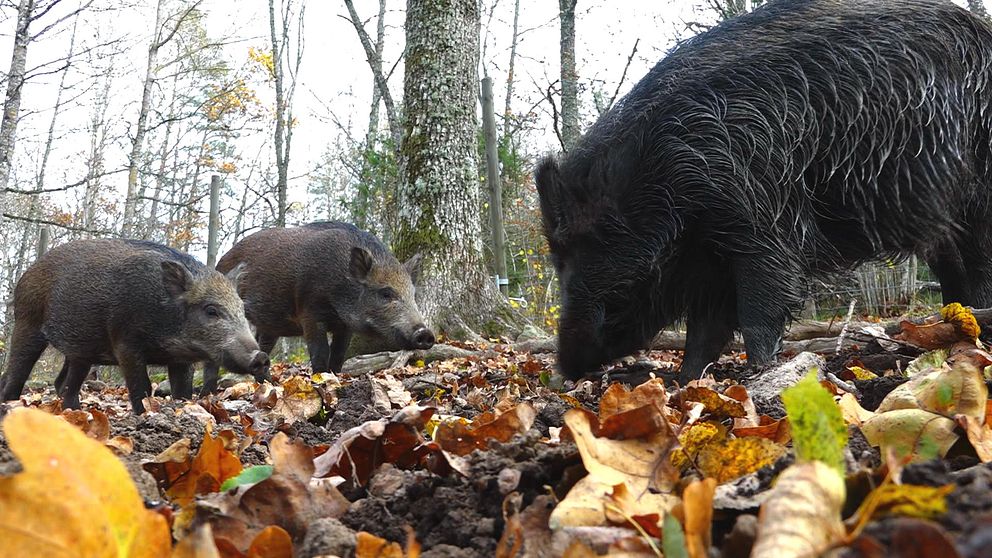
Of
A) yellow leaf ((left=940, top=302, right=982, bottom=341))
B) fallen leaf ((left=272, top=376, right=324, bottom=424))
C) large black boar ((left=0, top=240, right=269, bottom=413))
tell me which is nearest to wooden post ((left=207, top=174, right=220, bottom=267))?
large black boar ((left=0, top=240, right=269, bottom=413))

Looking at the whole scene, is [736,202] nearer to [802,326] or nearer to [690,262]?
[690,262]

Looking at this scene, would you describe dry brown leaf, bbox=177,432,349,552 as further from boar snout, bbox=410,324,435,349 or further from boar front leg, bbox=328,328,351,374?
boar front leg, bbox=328,328,351,374

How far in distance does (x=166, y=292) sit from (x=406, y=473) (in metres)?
4.86

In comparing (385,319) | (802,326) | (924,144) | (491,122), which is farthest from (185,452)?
(491,122)

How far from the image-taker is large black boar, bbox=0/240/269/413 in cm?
570

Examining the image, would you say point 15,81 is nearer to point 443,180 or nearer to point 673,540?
point 443,180

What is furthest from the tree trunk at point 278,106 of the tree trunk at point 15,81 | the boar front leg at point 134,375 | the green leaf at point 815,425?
the green leaf at point 815,425

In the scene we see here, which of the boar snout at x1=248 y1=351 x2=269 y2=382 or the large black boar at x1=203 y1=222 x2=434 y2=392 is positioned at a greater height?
the large black boar at x1=203 y1=222 x2=434 y2=392

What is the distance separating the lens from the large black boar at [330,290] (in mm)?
7504

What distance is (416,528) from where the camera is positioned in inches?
48.8

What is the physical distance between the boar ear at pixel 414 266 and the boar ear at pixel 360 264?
0.35 m

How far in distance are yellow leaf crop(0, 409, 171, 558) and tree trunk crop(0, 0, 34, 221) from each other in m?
11.8

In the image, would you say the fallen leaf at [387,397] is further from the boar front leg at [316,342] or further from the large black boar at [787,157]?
the boar front leg at [316,342]

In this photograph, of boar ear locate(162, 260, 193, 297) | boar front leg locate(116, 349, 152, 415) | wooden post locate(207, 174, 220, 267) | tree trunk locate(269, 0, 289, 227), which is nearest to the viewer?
boar front leg locate(116, 349, 152, 415)
